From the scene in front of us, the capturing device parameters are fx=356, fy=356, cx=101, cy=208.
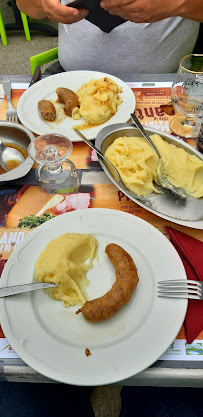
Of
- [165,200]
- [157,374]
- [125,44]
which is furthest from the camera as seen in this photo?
[125,44]

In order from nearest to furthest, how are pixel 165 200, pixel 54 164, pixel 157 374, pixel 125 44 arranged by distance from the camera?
pixel 157 374 < pixel 165 200 < pixel 54 164 < pixel 125 44

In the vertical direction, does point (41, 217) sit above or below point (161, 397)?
above

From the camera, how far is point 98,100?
134 centimetres

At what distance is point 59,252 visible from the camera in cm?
88

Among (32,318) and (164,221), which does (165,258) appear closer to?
(164,221)

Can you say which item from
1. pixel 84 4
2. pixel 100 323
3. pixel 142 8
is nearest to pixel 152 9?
pixel 142 8

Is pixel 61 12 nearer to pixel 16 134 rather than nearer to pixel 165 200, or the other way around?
pixel 16 134

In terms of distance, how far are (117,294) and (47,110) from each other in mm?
799

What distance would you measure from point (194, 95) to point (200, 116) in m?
0.09

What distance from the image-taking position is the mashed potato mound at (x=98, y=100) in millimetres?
1302

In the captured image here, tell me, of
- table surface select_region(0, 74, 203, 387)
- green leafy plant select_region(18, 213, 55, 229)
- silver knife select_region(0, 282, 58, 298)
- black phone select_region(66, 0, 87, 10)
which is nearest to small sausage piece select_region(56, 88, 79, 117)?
black phone select_region(66, 0, 87, 10)

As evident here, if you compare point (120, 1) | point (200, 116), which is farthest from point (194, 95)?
point (120, 1)

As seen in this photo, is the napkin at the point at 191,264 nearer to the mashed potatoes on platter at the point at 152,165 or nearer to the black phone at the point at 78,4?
the mashed potatoes on platter at the point at 152,165

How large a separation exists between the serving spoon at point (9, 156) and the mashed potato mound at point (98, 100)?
0.97 feet
